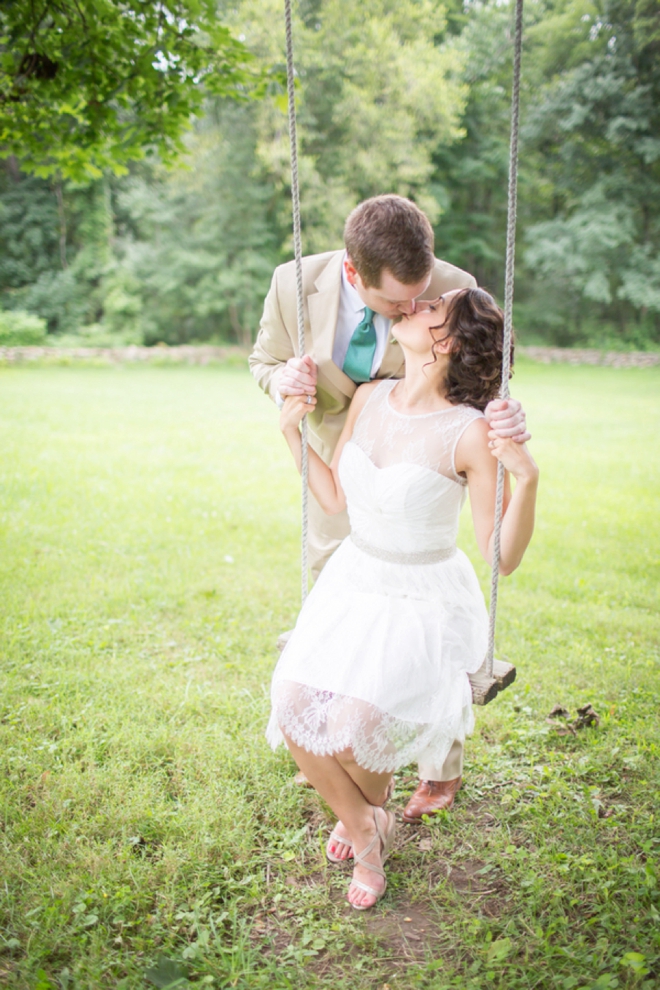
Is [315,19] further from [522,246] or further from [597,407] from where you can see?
[597,407]

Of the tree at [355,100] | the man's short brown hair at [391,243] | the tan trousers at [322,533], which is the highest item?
the tree at [355,100]

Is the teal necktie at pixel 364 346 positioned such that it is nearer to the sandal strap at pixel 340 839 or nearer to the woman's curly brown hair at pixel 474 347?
the woman's curly brown hair at pixel 474 347

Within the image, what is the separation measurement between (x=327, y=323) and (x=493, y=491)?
935mm

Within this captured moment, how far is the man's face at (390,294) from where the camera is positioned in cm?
249

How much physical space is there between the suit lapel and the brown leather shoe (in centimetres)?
151

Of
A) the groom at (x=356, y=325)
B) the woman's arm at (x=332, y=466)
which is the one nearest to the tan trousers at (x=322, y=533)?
the groom at (x=356, y=325)

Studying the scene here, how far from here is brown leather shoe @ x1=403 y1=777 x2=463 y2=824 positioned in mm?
2740

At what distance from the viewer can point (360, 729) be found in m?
2.20

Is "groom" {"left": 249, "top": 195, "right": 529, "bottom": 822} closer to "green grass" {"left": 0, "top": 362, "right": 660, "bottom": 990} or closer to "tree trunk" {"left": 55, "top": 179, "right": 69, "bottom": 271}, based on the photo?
"green grass" {"left": 0, "top": 362, "right": 660, "bottom": 990}

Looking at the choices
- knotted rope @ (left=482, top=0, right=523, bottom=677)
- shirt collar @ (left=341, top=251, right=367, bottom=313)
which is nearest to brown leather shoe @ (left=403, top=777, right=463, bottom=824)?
knotted rope @ (left=482, top=0, right=523, bottom=677)

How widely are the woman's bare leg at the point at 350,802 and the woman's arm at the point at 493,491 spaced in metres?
0.80

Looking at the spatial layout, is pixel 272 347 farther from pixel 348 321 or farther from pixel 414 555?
pixel 414 555

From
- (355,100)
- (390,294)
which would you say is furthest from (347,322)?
(355,100)

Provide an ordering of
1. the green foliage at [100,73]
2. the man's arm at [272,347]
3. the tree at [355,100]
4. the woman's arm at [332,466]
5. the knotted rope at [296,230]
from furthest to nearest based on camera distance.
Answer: the tree at [355,100] < the green foliage at [100,73] < the man's arm at [272,347] < the woman's arm at [332,466] < the knotted rope at [296,230]
